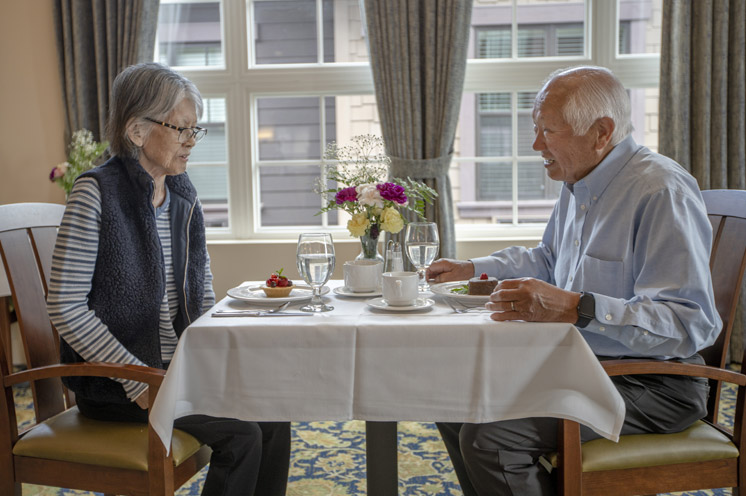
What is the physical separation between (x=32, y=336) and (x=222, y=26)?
2.65 metres

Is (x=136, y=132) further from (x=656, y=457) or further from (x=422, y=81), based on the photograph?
(x=422, y=81)

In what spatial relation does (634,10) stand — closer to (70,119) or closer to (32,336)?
(70,119)

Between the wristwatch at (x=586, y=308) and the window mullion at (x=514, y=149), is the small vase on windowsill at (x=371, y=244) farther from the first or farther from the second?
the window mullion at (x=514, y=149)

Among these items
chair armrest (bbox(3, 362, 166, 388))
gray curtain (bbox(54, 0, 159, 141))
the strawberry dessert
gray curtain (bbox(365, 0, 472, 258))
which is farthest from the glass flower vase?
gray curtain (bbox(54, 0, 159, 141))

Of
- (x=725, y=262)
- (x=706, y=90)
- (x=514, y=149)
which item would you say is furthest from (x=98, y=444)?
(x=706, y=90)

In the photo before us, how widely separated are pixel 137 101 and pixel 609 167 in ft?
4.27

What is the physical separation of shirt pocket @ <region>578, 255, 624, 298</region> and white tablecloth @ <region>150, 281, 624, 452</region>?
31 centimetres

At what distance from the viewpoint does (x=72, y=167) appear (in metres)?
3.52

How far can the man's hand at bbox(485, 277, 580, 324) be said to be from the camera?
4.63ft

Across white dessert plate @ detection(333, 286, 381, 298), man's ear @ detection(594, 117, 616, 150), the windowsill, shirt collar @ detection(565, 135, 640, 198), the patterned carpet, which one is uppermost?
man's ear @ detection(594, 117, 616, 150)

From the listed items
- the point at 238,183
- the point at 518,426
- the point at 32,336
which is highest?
the point at 238,183

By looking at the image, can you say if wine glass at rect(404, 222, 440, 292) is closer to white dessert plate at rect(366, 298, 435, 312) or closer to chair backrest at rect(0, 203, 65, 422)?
white dessert plate at rect(366, 298, 435, 312)

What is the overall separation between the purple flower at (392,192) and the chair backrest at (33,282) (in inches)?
38.3

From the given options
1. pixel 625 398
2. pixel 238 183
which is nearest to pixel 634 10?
pixel 238 183
